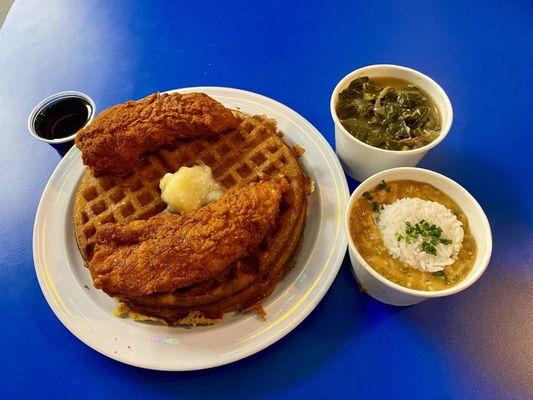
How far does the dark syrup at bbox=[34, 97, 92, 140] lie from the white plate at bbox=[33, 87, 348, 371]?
399 millimetres

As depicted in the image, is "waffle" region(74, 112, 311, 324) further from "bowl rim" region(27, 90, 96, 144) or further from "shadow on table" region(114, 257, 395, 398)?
"bowl rim" region(27, 90, 96, 144)

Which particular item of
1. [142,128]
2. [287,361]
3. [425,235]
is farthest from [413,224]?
[142,128]

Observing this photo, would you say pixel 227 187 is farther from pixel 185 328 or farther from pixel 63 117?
pixel 63 117

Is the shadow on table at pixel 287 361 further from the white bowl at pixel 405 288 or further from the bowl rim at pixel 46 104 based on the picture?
the bowl rim at pixel 46 104

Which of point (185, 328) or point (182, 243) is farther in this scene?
point (185, 328)

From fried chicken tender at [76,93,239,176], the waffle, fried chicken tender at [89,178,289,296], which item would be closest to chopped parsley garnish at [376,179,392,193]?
the waffle

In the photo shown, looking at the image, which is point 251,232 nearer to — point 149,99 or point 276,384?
point 276,384

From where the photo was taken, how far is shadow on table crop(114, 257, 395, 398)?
2.09 meters

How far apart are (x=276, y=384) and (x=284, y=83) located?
7.48ft

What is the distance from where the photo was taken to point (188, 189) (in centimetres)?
221

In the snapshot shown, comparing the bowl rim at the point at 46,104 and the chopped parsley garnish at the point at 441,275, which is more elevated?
the bowl rim at the point at 46,104

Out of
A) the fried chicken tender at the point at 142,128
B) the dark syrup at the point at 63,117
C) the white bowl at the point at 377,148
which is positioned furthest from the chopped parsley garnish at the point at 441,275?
the dark syrup at the point at 63,117

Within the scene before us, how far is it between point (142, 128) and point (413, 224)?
1.61 m

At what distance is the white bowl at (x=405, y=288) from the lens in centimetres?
190
